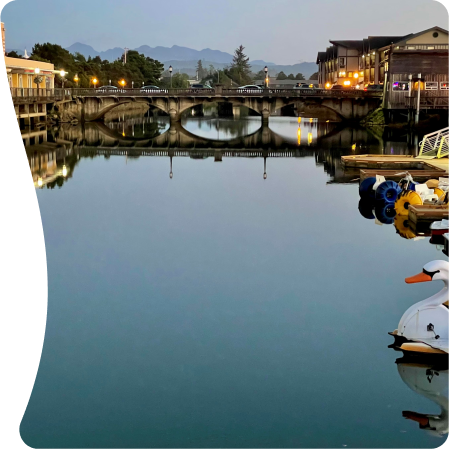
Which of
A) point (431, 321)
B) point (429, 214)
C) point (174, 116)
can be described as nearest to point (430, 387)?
point (431, 321)

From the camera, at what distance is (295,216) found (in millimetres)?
29016

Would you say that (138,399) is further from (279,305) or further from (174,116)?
(174,116)

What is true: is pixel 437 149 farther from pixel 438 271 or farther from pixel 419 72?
pixel 438 271

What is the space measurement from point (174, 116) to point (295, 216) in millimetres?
51945

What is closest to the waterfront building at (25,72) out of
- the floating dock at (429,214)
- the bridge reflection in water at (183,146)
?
the bridge reflection in water at (183,146)

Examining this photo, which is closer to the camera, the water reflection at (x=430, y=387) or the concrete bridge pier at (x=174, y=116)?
the water reflection at (x=430, y=387)

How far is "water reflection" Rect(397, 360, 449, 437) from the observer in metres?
11.1

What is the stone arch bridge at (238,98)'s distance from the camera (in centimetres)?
7681

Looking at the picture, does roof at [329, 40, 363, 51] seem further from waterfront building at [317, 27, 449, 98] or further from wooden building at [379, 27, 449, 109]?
wooden building at [379, 27, 449, 109]

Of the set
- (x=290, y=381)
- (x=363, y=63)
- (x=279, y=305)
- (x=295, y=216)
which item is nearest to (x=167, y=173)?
(x=295, y=216)

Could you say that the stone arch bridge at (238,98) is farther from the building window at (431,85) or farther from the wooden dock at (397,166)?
the wooden dock at (397,166)

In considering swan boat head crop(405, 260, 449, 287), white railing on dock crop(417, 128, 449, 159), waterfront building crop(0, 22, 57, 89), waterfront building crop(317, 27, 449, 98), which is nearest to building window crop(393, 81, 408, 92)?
waterfront building crop(317, 27, 449, 98)

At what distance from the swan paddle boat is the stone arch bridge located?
64505 millimetres

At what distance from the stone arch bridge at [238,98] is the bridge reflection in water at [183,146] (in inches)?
97.0
